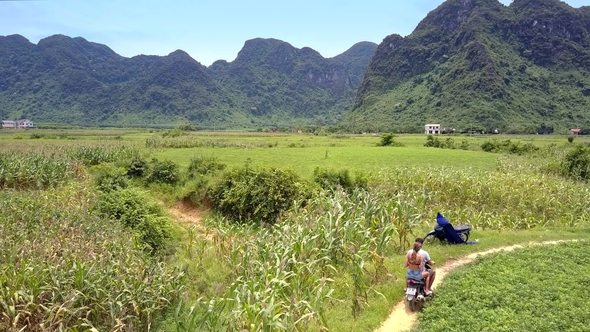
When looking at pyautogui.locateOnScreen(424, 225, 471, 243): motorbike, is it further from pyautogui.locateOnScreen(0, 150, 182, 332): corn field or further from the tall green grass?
the tall green grass

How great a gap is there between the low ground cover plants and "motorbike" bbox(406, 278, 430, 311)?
21 cm

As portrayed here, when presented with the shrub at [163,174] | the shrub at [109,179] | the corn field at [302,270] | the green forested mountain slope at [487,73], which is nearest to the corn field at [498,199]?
the corn field at [302,270]

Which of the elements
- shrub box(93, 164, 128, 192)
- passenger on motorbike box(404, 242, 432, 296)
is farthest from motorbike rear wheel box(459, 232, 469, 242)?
shrub box(93, 164, 128, 192)

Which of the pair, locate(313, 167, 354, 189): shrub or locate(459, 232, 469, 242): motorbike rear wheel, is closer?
locate(459, 232, 469, 242): motorbike rear wheel

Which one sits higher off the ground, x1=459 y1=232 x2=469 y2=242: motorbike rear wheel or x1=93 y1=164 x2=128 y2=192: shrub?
x1=93 y1=164 x2=128 y2=192: shrub

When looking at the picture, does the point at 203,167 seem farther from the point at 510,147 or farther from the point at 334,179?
the point at 510,147

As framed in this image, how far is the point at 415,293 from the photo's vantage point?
273 inches

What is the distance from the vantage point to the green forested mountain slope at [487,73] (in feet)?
278

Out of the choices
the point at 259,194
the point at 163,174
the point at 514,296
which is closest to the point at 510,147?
the point at 259,194

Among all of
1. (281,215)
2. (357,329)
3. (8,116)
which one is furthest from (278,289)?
(8,116)

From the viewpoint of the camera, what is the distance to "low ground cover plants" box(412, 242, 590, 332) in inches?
238

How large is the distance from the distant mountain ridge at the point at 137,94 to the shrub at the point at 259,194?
11258 cm

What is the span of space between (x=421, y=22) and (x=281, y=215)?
15198 cm

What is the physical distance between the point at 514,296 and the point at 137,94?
151010mm
